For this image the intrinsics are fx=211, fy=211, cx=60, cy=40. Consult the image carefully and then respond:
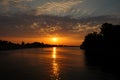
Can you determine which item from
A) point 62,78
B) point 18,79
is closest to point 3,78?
point 18,79

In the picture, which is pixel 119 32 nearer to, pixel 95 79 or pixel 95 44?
pixel 95 44

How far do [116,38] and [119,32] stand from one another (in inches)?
244

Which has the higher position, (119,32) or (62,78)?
(119,32)

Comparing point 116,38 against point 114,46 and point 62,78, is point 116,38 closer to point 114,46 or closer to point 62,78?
point 114,46

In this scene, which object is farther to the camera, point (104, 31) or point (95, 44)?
point (95, 44)

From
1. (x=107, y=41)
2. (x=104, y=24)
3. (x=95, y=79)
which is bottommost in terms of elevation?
(x=95, y=79)

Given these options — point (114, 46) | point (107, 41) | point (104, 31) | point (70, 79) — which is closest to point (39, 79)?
point (70, 79)

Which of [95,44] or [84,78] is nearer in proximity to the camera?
[84,78]

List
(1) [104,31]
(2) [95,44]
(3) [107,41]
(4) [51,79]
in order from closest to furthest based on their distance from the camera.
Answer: (4) [51,79], (3) [107,41], (1) [104,31], (2) [95,44]

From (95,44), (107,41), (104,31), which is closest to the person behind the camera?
(107,41)

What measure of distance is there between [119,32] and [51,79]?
9537 centimetres

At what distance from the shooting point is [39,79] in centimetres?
4550

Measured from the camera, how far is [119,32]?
431 feet

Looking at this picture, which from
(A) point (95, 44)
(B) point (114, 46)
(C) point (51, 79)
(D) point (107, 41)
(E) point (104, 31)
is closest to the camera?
(C) point (51, 79)
